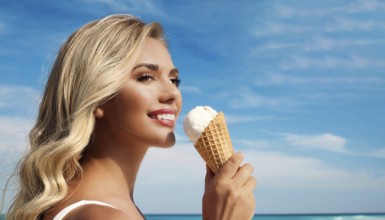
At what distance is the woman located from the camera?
358 centimetres

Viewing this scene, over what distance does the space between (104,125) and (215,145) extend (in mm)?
801

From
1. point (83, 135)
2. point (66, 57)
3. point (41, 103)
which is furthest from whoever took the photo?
point (41, 103)

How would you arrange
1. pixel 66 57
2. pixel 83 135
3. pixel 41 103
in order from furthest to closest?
pixel 41 103 < pixel 66 57 < pixel 83 135

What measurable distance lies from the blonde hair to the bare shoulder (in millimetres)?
280

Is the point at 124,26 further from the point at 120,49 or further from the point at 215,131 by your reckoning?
the point at 215,131

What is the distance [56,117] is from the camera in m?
3.86

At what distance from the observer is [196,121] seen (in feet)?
12.4

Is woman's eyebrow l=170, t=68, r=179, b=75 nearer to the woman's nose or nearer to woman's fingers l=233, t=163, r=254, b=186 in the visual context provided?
the woman's nose

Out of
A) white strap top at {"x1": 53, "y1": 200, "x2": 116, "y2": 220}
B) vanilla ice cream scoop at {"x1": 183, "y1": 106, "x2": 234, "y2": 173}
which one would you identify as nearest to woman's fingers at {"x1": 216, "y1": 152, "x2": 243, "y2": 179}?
vanilla ice cream scoop at {"x1": 183, "y1": 106, "x2": 234, "y2": 173}

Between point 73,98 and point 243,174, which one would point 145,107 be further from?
point 243,174

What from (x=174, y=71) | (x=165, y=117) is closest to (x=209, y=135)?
(x=165, y=117)

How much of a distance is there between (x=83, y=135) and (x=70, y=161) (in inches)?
8.9

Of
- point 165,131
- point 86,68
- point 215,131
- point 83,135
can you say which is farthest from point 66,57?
point 215,131

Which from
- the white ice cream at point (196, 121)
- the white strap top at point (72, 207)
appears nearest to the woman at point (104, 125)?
the white strap top at point (72, 207)
